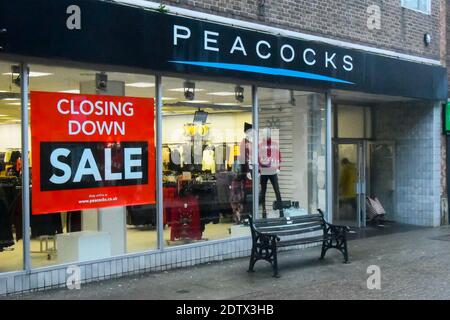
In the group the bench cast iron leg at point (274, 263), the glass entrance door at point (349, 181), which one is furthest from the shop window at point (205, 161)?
the glass entrance door at point (349, 181)

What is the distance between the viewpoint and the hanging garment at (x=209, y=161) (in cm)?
943

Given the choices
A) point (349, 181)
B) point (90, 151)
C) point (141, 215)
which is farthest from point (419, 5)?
point (90, 151)

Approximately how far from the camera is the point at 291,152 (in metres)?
10.7

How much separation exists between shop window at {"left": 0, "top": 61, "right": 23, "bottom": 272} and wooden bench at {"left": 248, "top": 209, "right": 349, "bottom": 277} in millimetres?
3109

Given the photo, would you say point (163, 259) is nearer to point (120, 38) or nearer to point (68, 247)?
point (68, 247)

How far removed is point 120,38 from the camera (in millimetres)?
7512

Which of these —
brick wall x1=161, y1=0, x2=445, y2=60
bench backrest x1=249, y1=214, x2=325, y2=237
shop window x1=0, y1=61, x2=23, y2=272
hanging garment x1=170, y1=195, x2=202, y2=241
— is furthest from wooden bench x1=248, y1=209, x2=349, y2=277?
brick wall x1=161, y1=0, x2=445, y2=60

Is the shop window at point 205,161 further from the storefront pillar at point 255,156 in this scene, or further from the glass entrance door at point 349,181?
the glass entrance door at point 349,181

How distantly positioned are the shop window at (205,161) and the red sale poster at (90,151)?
1.65ft

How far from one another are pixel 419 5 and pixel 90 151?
29.7ft

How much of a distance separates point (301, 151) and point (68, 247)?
4.91 meters

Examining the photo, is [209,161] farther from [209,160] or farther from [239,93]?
[239,93]

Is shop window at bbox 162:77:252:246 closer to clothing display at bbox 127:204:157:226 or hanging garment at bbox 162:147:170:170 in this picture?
hanging garment at bbox 162:147:170:170
